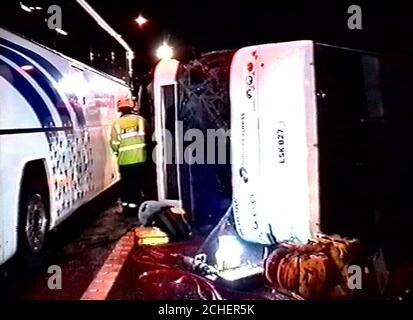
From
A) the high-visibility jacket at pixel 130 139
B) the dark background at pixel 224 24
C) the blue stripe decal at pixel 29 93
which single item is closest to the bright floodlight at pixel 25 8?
the dark background at pixel 224 24

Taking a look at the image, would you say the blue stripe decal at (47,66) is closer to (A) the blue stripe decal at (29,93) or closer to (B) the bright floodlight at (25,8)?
(A) the blue stripe decal at (29,93)

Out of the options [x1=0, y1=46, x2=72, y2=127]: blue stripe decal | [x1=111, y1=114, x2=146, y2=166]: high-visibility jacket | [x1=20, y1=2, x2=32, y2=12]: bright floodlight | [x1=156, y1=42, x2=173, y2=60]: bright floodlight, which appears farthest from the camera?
[x1=111, y1=114, x2=146, y2=166]: high-visibility jacket

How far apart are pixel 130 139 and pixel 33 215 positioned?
230 centimetres

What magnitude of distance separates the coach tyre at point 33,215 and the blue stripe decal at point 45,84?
86 centimetres

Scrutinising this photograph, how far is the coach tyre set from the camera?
14.7 ft

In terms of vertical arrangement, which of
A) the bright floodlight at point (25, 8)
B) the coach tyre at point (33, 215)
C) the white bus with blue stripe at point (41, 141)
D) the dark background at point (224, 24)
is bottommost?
the coach tyre at point (33, 215)

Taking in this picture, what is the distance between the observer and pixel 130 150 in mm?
6848

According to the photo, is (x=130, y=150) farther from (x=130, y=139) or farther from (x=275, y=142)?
(x=275, y=142)

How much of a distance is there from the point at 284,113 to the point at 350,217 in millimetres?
1120

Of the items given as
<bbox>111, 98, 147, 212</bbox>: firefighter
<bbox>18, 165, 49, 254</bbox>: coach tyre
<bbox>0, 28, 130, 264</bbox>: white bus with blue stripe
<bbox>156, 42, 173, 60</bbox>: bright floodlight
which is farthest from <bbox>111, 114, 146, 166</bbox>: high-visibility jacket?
<bbox>18, 165, 49, 254</bbox>: coach tyre

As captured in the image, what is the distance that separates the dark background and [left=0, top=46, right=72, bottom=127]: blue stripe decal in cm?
26

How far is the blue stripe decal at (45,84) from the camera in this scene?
406 centimetres

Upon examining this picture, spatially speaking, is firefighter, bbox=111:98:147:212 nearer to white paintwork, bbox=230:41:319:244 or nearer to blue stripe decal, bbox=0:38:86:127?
blue stripe decal, bbox=0:38:86:127

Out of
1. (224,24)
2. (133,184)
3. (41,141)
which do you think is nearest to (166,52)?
(133,184)
